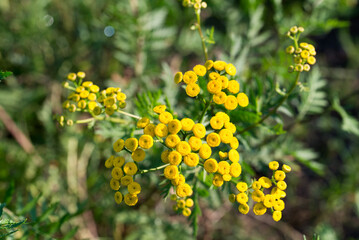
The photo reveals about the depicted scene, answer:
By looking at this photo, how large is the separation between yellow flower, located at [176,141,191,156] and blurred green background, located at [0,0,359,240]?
104 cm

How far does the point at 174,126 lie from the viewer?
3.98 feet

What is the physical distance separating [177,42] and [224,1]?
71 cm

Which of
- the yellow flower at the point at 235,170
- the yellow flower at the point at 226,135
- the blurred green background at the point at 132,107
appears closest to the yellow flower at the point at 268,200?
the yellow flower at the point at 235,170

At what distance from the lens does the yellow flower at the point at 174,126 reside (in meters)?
1.21

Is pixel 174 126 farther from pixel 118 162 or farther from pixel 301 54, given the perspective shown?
pixel 301 54

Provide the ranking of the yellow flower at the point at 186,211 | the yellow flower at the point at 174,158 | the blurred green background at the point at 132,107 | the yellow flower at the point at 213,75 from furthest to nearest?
the blurred green background at the point at 132,107 → the yellow flower at the point at 186,211 → the yellow flower at the point at 213,75 → the yellow flower at the point at 174,158

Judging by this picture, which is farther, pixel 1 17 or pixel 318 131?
pixel 318 131

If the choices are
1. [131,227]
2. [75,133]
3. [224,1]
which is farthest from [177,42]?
[131,227]

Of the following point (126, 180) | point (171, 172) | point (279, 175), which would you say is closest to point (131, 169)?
point (126, 180)

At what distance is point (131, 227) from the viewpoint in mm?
3191

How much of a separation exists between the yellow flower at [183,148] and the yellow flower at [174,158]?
2 cm

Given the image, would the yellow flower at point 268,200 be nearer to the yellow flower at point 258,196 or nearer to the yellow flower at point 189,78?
the yellow flower at point 258,196

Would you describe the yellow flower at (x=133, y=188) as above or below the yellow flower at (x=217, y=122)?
below

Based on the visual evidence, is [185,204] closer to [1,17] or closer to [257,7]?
[257,7]
